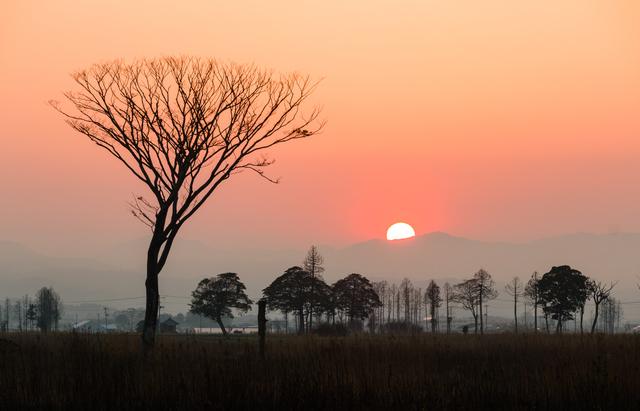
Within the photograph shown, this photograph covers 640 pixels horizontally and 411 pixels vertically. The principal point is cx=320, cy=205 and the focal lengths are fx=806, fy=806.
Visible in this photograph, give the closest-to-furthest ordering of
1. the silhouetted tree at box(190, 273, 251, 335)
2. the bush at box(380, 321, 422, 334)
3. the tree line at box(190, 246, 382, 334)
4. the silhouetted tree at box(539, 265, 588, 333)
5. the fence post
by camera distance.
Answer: the fence post
the bush at box(380, 321, 422, 334)
the silhouetted tree at box(539, 265, 588, 333)
the tree line at box(190, 246, 382, 334)
the silhouetted tree at box(190, 273, 251, 335)

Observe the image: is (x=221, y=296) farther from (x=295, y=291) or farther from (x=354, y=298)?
(x=354, y=298)

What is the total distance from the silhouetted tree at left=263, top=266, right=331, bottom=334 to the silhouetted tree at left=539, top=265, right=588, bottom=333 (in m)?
25.1

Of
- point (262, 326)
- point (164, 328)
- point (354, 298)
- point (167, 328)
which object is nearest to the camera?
point (262, 326)

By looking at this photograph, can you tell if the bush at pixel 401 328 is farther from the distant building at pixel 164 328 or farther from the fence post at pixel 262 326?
the fence post at pixel 262 326

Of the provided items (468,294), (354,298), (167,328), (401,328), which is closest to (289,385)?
(401,328)

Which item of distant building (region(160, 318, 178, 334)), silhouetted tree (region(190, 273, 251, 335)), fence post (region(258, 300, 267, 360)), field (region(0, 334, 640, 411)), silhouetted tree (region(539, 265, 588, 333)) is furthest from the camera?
distant building (region(160, 318, 178, 334))

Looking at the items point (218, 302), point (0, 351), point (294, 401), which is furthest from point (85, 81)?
point (218, 302)

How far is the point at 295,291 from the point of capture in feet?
303

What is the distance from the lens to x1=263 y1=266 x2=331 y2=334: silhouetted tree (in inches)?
3558

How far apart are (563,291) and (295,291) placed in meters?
29.9

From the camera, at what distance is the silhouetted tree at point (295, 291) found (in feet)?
297

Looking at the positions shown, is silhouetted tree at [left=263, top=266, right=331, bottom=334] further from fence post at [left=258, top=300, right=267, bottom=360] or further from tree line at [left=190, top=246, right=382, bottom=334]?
fence post at [left=258, top=300, right=267, bottom=360]

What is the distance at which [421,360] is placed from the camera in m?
19.8

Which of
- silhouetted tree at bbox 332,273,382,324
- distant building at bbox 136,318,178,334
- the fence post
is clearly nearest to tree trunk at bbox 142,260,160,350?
the fence post
